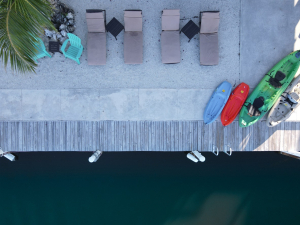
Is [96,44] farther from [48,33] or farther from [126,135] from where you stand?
[126,135]

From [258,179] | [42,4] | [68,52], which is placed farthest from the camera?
[258,179]

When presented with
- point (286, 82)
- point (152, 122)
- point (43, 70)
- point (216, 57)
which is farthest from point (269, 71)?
point (43, 70)

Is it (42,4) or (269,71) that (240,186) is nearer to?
(269,71)

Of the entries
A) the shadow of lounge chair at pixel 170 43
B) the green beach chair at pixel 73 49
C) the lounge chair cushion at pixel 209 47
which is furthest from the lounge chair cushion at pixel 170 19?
the green beach chair at pixel 73 49

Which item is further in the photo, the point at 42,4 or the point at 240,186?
the point at 240,186

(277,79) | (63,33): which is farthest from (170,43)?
(277,79)
